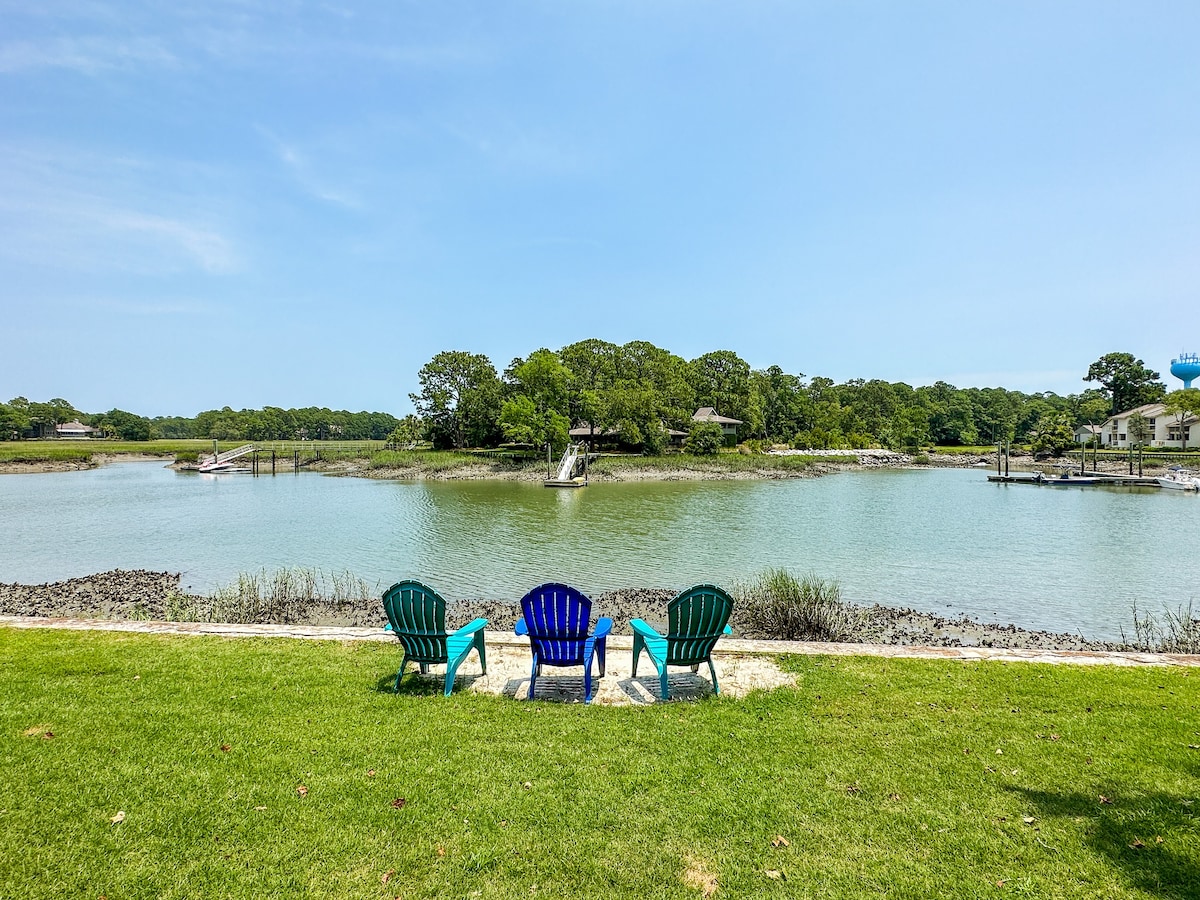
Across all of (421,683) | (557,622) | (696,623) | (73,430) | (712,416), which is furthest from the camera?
(73,430)

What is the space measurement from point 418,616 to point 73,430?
127 m

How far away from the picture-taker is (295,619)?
1041cm

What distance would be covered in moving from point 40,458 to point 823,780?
235 ft

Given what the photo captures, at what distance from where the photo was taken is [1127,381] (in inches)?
2842

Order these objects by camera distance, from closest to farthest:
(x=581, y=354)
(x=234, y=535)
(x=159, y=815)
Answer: (x=159, y=815) < (x=234, y=535) < (x=581, y=354)

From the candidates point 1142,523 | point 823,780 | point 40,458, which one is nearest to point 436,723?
point 823,780

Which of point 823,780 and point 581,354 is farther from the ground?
point 581,354

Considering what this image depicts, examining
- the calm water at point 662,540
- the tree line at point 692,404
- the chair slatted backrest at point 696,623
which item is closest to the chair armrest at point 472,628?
the chair slatted backrest at point 696,623

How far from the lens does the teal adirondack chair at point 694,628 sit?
17.9ft

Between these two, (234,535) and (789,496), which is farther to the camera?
(789,496)

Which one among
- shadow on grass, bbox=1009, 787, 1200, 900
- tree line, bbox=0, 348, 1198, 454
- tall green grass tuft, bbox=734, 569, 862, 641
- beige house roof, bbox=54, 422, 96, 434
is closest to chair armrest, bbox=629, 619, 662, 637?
tall green grass tuft, bbox=734, 569, 862, 641

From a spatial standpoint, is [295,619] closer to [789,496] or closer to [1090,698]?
[1090,698]

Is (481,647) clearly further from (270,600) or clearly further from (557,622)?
(270,600)

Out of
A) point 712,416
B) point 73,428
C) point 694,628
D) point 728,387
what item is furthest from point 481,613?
point 73,428
